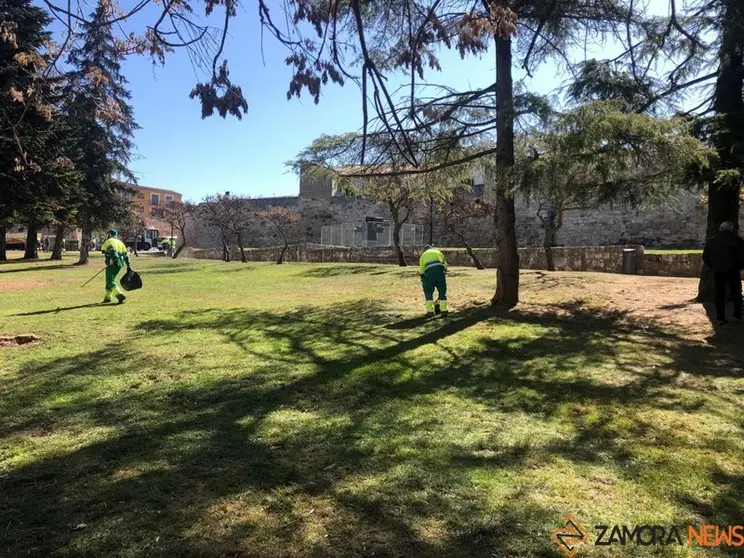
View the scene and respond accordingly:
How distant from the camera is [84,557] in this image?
2.50 meters

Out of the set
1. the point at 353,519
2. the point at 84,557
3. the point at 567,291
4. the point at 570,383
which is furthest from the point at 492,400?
the point at 567,291

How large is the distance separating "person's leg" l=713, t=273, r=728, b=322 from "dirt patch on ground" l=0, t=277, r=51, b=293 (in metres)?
16.7

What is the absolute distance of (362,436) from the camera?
4.14m

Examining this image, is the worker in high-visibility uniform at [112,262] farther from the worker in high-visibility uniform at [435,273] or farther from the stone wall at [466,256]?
the stone wall at [466,256]

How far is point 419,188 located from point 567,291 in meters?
4.33

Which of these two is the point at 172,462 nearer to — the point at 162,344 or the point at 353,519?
the point at 353,519

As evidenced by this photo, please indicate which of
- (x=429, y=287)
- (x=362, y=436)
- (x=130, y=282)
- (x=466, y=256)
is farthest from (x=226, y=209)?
(x=362, y=436)

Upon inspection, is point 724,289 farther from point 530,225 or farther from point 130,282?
point 530,225

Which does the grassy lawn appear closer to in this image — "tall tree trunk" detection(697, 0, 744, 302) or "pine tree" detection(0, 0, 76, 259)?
"tall tree trunk" detection(697, 0, 744, 302)

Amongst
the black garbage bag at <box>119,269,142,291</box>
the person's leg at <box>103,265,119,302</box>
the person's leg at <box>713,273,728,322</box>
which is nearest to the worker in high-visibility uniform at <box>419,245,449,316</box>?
the person's leg at <box>713,273,728,322</box>

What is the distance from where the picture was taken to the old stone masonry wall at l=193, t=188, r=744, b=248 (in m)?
26.0

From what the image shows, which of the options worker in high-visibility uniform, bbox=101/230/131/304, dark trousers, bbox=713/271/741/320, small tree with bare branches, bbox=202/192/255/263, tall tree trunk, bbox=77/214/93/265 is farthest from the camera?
small tree with bare branches, bbox=202/192/255/263

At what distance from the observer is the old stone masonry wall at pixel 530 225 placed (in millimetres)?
26016

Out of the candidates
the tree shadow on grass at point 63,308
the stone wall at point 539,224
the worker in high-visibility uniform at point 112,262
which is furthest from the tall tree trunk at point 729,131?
the tree shadow on grass at point 63,308
